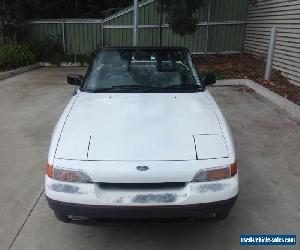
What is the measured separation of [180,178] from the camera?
2629 millimetres

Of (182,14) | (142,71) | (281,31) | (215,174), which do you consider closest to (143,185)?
(215,174)

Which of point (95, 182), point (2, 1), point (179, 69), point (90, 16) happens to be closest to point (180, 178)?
point (95, 182)

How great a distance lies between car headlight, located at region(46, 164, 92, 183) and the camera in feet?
8.69

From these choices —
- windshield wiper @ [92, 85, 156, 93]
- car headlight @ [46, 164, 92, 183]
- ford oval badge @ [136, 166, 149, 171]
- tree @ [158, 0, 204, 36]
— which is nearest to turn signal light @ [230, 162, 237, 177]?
ford oval badge @ [136, 166, 149, 171]

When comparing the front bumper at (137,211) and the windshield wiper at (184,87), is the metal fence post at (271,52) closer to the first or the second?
the windshield wiper at (184,87)

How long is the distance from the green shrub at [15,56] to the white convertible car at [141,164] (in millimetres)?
9872

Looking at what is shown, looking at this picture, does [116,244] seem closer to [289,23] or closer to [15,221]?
[15,221]

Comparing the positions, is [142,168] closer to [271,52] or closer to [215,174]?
[215,174]

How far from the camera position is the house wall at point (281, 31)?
9.33m

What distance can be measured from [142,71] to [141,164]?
73.1 inches

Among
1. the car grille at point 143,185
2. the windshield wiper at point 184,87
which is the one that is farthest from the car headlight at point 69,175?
the windshield wiper at point 184,87

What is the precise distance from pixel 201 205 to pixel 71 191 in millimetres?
946

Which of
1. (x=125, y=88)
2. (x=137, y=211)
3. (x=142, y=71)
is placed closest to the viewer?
(x=137, y=211)

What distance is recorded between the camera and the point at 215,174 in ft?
8.86
